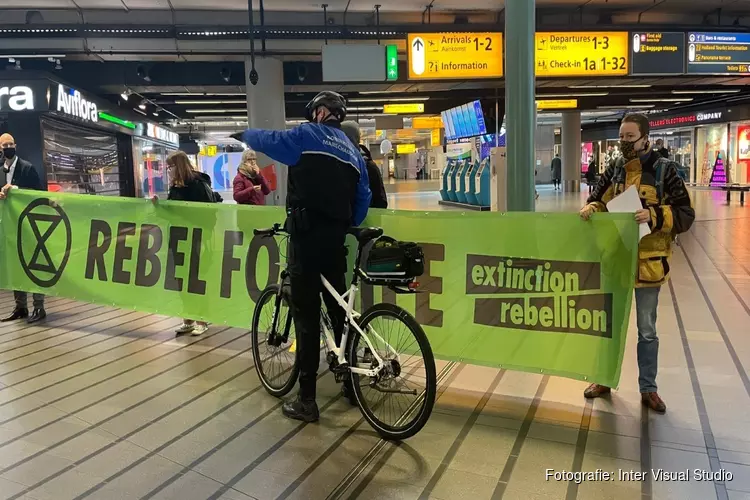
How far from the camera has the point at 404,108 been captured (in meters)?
18.1

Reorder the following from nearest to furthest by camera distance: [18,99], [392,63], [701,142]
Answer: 1. [18,99]
2. [392,63]
3. [701,142]

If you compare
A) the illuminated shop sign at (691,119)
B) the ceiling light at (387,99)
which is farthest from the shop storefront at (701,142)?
the ceiling light at (387,99)

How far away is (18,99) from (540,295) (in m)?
8.43

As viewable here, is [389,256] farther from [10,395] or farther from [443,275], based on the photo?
[10,395]

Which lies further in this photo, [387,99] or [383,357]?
[387,99]

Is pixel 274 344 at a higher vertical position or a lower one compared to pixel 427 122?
lower

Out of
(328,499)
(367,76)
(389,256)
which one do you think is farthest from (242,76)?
(328,499)

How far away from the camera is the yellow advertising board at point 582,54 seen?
8.83m

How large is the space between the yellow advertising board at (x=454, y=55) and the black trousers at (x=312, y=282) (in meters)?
6.10

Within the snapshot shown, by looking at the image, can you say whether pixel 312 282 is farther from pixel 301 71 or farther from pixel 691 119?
pixel 691 119

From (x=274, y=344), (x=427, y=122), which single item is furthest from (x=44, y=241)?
(x=427, y=122)

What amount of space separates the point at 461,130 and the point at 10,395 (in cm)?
1593

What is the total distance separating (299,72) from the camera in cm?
1177

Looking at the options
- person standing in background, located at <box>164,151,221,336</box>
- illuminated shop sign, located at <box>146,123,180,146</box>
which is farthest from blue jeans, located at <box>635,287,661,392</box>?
illuminated shop sign, located at <box>146,123,180,146</box>
